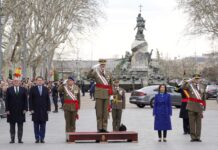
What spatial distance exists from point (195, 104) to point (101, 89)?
2746 millimetres

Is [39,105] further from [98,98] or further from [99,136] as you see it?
[99,136]

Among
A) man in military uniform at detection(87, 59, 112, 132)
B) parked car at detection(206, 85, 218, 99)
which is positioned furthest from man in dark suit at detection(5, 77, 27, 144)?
parked car at detection(206, 85, 218, 99)

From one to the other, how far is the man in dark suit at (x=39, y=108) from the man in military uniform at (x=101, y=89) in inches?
55.7

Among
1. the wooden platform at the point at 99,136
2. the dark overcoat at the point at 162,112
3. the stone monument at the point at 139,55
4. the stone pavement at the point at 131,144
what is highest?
the stone monument at the point at 139,55

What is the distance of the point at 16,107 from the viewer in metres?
19.3

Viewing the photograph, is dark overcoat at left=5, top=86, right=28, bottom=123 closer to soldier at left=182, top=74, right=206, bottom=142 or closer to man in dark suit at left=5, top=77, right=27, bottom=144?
man in dark suit at left=5, top=77, right=27, bottom=144

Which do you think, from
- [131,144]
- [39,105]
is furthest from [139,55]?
[131,144]

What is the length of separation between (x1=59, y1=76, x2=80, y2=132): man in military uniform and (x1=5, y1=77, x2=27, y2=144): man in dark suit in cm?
130

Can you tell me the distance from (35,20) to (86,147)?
4503cm

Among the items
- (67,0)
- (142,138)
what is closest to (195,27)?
(67,0)

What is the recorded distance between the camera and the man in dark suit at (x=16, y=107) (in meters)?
19.2

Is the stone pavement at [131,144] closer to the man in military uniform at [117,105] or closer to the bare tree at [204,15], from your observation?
the man in military uniform at [117,105]

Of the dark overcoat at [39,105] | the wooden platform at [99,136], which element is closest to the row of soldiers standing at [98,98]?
the wooden platform at [99,136]

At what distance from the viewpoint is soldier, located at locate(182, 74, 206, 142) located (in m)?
19.6
